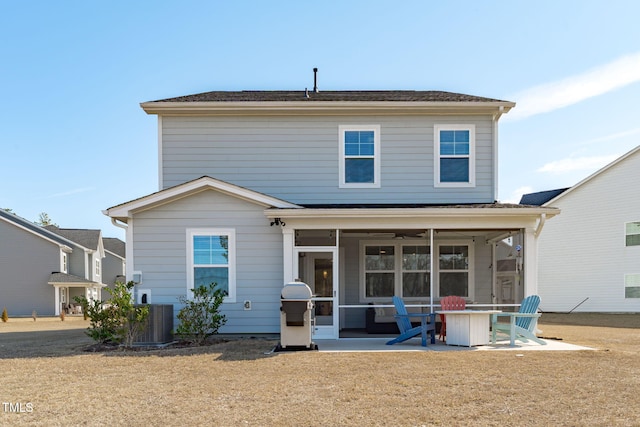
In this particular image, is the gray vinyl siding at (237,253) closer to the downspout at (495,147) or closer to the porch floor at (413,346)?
the porch floor at (413,346)

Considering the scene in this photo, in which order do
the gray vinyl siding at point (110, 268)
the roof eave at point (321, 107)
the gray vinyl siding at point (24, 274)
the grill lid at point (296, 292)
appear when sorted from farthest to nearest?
the gray vinyl siding at point (110, 268)
the gray vinyl siding at point (24, 274)
the roof eave at point (321, 107)
the grill lid at point (296, 292)

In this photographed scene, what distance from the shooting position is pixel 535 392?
5.75m

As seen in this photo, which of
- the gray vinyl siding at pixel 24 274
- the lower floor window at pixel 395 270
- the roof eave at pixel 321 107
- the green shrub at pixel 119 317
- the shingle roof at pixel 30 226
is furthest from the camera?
the shingle roof at pixel 30 226

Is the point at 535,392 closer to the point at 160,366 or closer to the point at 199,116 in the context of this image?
the point at 160,366

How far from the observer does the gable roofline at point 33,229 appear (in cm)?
2999

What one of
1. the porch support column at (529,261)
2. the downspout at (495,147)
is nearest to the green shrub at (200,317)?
the porch support column at (529,261)

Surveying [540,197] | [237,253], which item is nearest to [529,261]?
[237,253]

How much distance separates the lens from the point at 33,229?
3141 cm

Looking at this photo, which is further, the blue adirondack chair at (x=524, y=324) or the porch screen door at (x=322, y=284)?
the porch screen door at (x=322, y=284)

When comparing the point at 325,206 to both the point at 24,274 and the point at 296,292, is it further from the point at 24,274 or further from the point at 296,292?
the point at 24,274

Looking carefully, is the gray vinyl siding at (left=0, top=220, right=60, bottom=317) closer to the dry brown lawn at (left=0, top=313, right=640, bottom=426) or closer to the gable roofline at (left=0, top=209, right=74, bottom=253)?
the gable roofline at (left=0, top=209, right=74, bottom=253)

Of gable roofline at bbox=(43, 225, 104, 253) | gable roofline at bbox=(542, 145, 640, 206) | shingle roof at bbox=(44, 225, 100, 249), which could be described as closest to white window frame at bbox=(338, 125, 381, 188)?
gable roofline at bbox=(542, 145, 640, 206)

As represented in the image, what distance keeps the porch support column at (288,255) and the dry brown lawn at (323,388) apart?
205 cm

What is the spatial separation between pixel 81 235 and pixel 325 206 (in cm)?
3098
